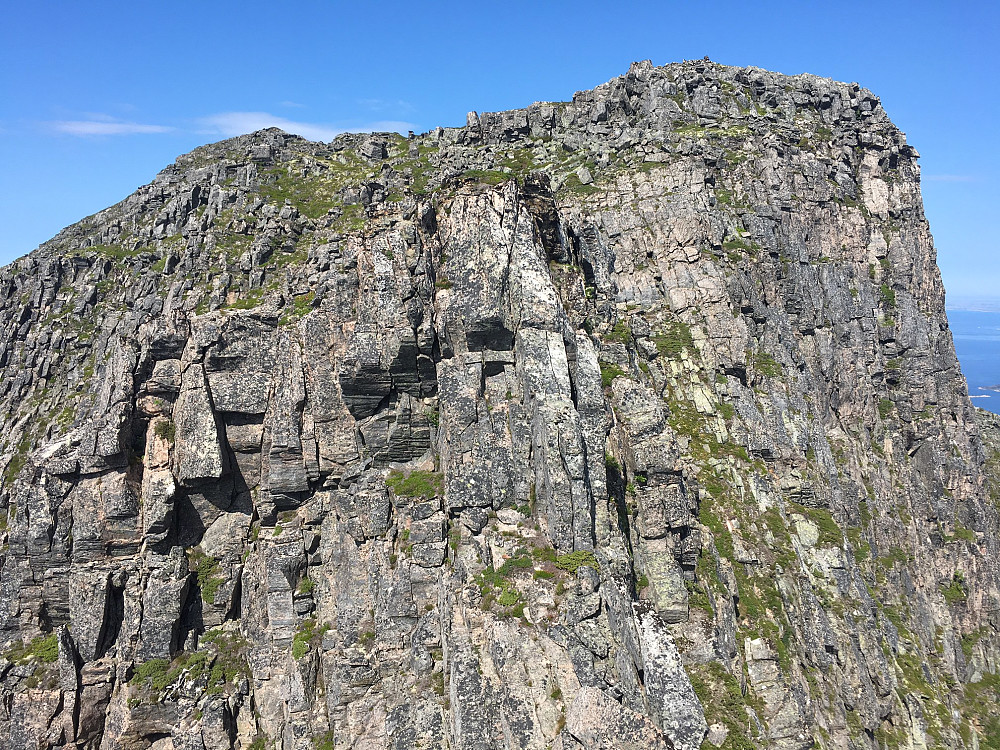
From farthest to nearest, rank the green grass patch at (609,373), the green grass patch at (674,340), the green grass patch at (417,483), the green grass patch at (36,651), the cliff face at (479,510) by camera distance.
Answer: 1. the green grass patch at (674,340)
2. the green grass patch at (609,373)
3. the green grass patch at (36,651)
4. the green grass patch at (417,483)
5. the cliff face at (479,510)

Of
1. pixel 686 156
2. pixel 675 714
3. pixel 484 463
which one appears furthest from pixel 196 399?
pixel 686 156

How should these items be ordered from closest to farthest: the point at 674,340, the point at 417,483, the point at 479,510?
the point at 479,510 < the point at 417,483 < the point at 674,340

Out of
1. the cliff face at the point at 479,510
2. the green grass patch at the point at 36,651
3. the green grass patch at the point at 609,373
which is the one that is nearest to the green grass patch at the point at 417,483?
the cliff face at the point at 479,510

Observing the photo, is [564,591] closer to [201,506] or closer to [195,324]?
[201,506]

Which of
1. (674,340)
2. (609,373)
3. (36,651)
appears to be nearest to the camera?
(36,651)

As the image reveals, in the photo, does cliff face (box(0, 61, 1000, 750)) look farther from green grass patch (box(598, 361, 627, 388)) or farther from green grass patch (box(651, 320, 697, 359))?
green grass patch (box(651, 320, 697, 359))

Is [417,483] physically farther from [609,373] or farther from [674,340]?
[674,340]

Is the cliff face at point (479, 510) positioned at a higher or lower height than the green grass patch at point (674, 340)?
lower

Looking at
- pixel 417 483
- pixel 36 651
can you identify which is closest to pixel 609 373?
pixel 417 483

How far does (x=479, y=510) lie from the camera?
29594mm

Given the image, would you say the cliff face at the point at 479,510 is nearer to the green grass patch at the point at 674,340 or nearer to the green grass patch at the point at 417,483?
the green grass patch at the point at 417,483

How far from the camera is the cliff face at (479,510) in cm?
2803

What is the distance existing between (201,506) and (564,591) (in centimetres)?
2655

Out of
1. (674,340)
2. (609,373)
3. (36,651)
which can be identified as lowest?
(36,651)
